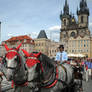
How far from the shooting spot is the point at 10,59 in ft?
10.2

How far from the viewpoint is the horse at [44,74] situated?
9.96 feet

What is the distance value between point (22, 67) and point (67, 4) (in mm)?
79567

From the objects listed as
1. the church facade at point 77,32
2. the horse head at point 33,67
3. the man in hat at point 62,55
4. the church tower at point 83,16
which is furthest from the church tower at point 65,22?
the horse head at point 33,67

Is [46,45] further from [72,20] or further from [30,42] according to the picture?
[72,20]

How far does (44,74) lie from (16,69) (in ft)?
2.20

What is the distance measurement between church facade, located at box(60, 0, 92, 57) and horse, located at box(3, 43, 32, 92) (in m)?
49.8

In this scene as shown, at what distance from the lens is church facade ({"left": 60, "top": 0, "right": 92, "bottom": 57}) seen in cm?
5200

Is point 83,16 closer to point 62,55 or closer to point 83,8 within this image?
point 83,8

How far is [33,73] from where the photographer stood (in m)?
2.97

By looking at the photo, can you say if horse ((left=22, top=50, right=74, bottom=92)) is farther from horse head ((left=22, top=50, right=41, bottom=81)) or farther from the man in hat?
the man in hat

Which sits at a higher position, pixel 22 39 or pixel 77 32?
pixel 77 32

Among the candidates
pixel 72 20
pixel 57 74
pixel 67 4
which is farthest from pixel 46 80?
pixel 67 4

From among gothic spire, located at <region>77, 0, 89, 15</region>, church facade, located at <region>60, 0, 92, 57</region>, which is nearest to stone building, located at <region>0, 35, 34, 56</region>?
church facade, located at <region>60, 0, 92, 57</region>

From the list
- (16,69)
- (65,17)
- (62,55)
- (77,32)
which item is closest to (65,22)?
(65,17)
